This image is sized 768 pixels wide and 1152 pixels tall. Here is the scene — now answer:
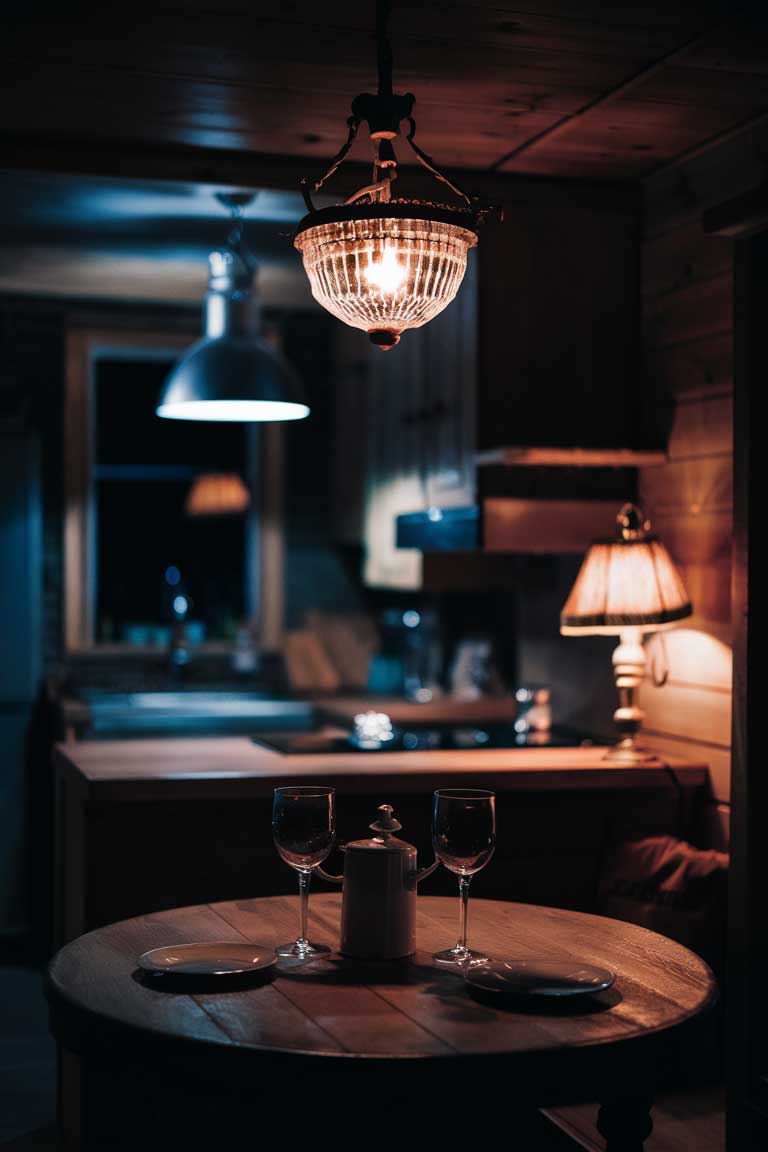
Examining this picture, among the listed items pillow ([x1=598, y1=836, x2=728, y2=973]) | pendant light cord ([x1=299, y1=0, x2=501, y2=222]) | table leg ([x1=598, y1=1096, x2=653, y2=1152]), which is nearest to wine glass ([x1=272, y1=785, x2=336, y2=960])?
table leg ([x1=598, y1=1096, x2=653, y2=1152])

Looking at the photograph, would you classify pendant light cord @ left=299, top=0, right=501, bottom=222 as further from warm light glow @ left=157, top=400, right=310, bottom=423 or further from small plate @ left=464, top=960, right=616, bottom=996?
warm light glow @ left=157, top=400, right=310, bottom=423

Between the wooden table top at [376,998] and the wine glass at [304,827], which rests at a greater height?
the wine glass at [304,827]

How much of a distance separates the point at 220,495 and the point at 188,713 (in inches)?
55.4

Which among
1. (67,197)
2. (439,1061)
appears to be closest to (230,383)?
(67,197)

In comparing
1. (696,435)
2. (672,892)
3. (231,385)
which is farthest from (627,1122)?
(231,385)

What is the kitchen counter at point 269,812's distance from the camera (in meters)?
3.14

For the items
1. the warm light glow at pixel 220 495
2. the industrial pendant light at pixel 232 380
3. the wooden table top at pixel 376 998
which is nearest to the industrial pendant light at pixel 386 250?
the wooden table top at pixel 376 998

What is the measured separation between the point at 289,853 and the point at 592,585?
5.61 feet

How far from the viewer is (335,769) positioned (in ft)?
10.8

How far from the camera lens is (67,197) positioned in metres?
3.98

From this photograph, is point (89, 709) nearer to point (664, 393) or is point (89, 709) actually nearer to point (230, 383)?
point (230, 383)

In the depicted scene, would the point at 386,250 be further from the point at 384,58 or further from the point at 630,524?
the point at 630,524

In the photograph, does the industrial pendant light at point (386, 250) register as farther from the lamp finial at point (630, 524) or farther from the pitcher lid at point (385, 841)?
the lamp finial at point (630, 524)

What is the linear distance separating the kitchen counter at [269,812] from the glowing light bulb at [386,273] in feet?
4.30
